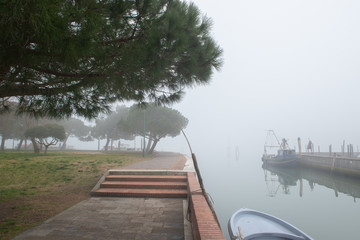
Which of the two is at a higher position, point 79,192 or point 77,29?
point 77,29

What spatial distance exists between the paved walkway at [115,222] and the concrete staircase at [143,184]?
521 mm

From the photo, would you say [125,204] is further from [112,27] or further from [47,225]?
[112,27]

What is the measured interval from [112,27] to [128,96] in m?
1.83

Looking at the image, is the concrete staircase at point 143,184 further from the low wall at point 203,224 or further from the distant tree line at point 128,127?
the distant tree line at point 128,127

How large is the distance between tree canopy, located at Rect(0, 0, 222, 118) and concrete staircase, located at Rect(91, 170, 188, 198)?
2.60 metres

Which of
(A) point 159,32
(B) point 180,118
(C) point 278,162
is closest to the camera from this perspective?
(A) point 159,32

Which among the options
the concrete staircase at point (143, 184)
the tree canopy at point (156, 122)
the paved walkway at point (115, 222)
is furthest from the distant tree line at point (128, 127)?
the paved walkway at point (115, 222)

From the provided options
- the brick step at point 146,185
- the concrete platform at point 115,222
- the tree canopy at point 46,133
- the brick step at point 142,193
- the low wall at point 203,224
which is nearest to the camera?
the low wall at point 203,224

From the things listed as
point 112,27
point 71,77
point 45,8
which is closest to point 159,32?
point 112,27

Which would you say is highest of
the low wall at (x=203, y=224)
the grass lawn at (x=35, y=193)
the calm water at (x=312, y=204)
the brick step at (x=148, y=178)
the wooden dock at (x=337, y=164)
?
the low wall at (x=203, y=224)

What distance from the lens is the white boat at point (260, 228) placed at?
13.6 feet

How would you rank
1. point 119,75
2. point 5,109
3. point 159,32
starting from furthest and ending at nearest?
point 5,109 → point 119,75 → point 159,32

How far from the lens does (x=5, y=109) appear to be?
4172 millimetres

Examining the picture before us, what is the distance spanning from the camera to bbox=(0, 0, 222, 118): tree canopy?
6.10ft
